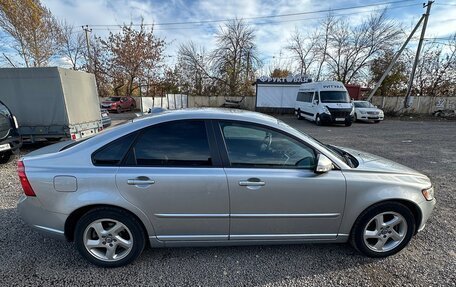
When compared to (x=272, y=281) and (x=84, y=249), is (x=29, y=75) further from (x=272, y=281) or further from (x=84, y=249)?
(x=272, y=281)

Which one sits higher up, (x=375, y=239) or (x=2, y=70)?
(x=2, y=70)

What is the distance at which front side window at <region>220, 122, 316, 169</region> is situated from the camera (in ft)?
7.64

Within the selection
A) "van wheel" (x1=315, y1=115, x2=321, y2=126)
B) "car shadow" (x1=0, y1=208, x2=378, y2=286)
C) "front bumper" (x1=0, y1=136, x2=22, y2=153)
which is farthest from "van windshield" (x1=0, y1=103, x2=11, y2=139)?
"van wheel" (x1=315, y1=115, x2=321, y2=126)

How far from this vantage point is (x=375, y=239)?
2.54 meters

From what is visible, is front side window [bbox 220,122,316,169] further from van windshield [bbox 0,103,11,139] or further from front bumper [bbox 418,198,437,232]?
van windshield [bbox 0,103,11,139]

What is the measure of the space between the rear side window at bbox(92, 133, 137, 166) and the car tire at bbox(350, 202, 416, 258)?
96.2 inches

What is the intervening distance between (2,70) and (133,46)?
21.2 meters

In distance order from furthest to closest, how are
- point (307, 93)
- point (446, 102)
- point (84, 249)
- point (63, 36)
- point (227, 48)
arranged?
point (227, 48) → point (63, 36) → point (446, 102) → point (307, 93) → point (84, 249)

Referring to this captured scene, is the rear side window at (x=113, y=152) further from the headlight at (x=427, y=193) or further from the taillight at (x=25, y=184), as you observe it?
the headlight at (x=427, y=193)

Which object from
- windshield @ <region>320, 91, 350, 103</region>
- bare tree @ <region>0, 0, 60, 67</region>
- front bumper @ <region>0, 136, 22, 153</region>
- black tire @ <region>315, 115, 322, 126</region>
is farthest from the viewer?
bare tree @ <region>0, 0, 60, 67</region>

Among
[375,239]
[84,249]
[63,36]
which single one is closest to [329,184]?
[375,239]

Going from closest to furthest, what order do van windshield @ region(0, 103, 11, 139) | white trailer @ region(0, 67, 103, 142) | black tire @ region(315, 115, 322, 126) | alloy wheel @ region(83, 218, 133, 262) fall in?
alloy wheel @ region(83, 218, 133, 262)
van windshield @ region(0, 103, 11, 139)
white trailer @ region(0, 67, 103, 142)
black tire @ region(315, 115, 322, 126)

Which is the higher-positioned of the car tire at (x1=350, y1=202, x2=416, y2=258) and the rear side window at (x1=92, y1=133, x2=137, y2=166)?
the rear side window at (x1=92, y1=133, x2=137, y2=166)

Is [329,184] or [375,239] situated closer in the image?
[329,184]
